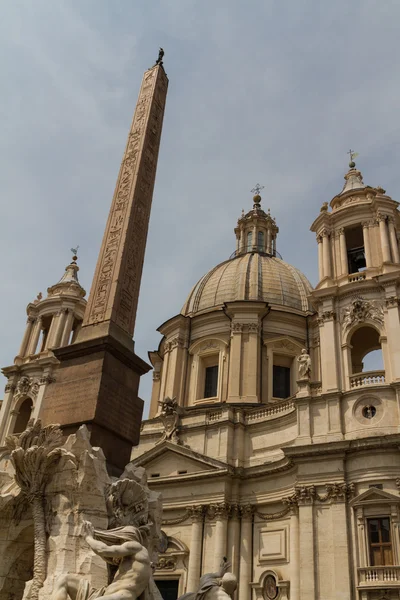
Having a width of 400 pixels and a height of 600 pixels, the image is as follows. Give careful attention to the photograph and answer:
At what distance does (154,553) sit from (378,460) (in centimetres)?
1460

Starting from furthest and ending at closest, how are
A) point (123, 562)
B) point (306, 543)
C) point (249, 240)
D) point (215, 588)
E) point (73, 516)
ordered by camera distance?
point (249, 240), point (306, 543), point (73, 516), point (215, 588), point (123, 562)

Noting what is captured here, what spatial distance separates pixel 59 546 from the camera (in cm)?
774

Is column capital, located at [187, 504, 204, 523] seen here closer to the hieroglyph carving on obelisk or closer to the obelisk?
the obelisk

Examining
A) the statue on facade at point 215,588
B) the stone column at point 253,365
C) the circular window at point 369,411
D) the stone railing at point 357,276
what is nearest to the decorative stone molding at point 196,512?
the stone column at point 253,365

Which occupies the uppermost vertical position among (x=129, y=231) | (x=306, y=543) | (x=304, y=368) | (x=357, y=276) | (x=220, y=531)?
(x=357, y=276)

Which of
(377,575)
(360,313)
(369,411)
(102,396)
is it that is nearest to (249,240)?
(360,313)

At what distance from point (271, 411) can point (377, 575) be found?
884 centimetres

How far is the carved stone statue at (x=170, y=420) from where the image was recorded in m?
28.3

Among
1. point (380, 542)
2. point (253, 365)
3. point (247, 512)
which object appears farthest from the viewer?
point (253, 365)

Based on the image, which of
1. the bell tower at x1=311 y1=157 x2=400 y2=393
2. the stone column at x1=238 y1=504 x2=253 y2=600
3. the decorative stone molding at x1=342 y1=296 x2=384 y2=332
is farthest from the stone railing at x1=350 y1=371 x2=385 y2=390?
the stone column at x1=238 y1=504 x2=253 y2=600

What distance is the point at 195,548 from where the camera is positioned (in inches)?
973

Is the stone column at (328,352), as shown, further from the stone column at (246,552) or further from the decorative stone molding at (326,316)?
the stone column at (246,552)

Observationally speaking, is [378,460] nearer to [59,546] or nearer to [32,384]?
[59,546]

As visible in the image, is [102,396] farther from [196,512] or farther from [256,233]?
[256,233]
